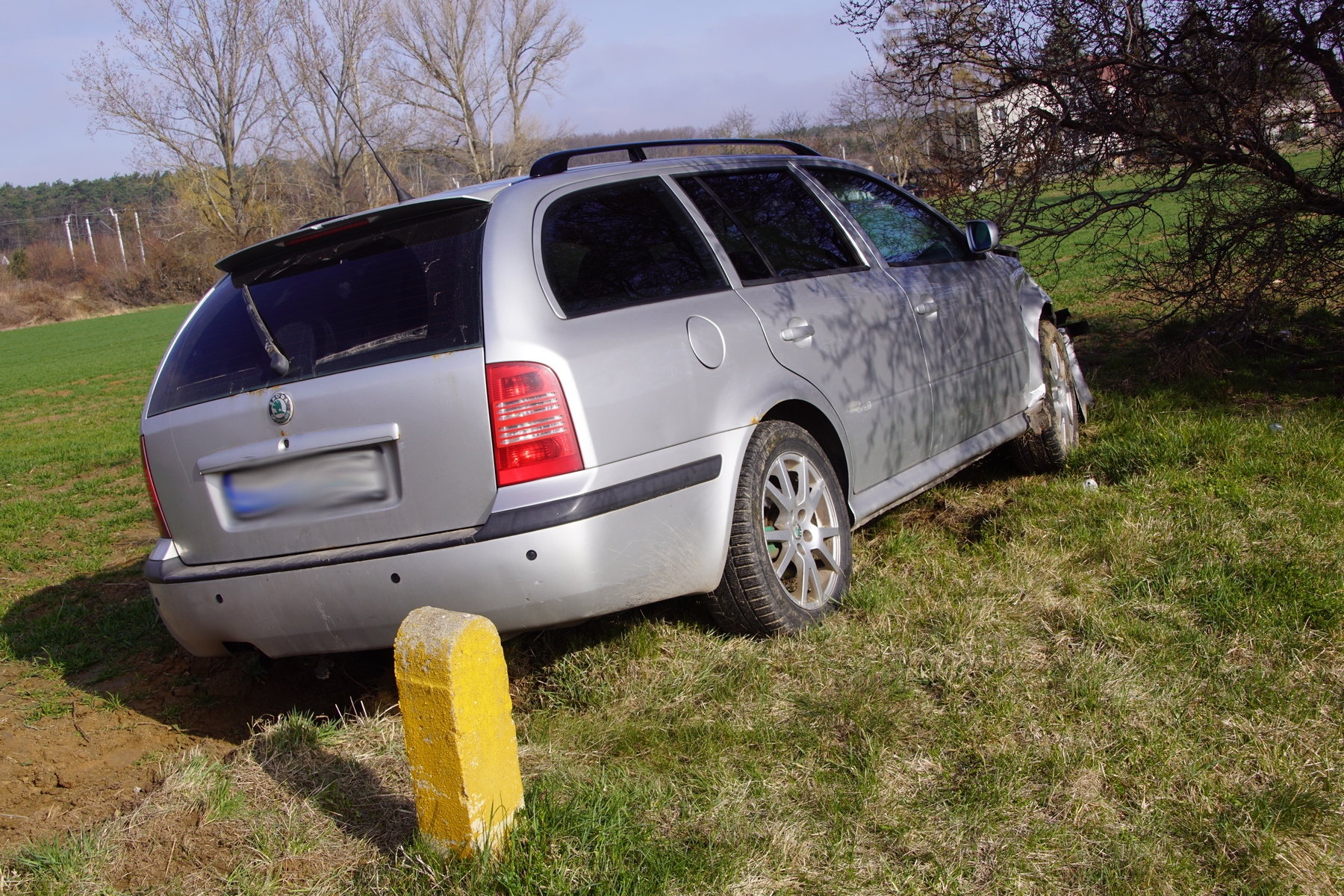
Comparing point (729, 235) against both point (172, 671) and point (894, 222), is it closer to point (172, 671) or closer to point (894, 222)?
point (894, 222)

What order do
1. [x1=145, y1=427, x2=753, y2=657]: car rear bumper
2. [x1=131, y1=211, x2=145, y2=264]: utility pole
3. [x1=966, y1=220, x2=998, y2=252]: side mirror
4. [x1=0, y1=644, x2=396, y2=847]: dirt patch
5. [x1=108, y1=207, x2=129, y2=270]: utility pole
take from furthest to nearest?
[x1=108, y1=207, x2=129, y2=270]: utility pole
[x1=131, y1=211, x2=145, y2=264]: utility pole
[x1=966, y1=220, x2=998, y2=252]: side mirror
[x1=0, y1=644, x2=396, y2=847]: dirt patch
[x1=145, y1=427, x2=753, y2=657]: car rear bumper

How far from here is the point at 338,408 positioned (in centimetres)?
295

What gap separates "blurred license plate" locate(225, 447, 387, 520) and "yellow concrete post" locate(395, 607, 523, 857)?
78 cm

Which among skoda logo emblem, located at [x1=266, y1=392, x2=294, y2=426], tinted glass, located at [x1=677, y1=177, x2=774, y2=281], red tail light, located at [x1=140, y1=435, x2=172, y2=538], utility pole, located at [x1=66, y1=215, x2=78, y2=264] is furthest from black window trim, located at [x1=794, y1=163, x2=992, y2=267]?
utility pole, located at [x1=66, y1=215, x2=78, y2=264]

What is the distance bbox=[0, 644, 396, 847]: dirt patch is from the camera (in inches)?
120

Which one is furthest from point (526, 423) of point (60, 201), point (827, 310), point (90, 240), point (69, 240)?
point (60, 201)

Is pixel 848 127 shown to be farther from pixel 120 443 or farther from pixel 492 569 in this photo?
pixel 492 569

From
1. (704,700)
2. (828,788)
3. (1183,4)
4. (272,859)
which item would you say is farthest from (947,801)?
(1183,4)

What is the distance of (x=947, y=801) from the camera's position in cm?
242

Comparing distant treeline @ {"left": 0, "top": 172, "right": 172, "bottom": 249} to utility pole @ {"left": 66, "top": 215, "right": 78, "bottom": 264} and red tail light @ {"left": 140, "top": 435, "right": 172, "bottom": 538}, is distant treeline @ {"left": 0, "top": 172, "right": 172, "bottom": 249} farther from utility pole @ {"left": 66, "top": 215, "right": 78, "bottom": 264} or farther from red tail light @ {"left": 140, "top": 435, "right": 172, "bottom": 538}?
red tail light @ {"left": 140, "top": 435, "right": 172, "bottom": 538}

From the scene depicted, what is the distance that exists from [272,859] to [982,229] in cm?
405

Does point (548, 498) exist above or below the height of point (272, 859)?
above

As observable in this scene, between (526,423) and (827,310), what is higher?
(827,310)

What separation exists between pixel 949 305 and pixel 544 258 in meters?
2.24
